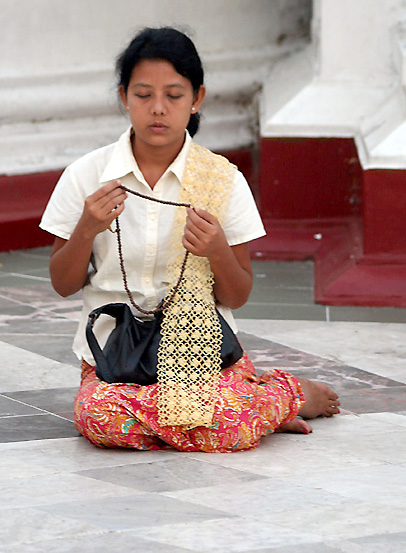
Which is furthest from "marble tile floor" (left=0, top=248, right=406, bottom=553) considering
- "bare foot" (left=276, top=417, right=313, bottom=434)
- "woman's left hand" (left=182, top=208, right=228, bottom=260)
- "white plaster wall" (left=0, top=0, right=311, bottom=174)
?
"white plaster wall" (left=0, top=0, right=311, bottom=174)

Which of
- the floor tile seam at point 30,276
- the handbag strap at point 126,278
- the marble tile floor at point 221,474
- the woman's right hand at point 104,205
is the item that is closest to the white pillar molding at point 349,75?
the floor tile seam at point 30,276

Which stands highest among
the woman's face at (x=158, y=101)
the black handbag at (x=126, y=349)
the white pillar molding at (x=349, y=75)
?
the white pillar molding at (x=349, y=75)

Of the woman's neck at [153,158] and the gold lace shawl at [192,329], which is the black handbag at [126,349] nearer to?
the gold lace shawl at [192,329]

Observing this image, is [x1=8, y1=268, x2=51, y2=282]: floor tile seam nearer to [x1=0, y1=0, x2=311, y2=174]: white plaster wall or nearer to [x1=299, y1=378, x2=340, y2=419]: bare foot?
[x1=0, y1=0, x2=311, y2=174]: white plaster wall

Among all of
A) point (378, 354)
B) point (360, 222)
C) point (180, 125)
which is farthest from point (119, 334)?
point (360, 222)

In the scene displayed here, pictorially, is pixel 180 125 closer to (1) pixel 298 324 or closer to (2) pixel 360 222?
(1) pixel 298 324

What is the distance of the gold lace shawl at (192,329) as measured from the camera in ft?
9.52

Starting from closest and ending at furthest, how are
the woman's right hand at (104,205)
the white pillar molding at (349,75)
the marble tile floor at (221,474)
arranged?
the marble tile floor at (221,474) < the woman's right hand at (104,205) < the white pillar molding at (349,75)

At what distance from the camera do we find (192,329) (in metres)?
2.99

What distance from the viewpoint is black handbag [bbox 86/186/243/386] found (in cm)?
296

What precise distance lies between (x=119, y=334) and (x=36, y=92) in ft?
11.3

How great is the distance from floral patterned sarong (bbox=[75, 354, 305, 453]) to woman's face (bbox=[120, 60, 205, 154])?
2.09 feet

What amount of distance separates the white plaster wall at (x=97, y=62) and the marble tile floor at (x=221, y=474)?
84.2 inches

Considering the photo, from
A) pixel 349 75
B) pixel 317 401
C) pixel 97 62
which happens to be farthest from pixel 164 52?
pixel 97 62
